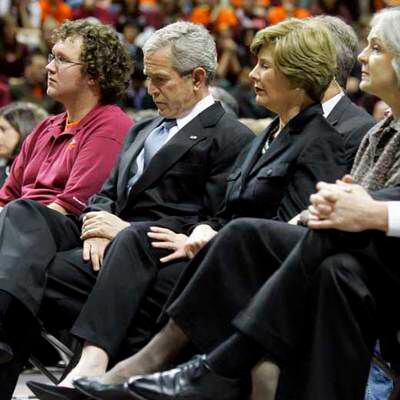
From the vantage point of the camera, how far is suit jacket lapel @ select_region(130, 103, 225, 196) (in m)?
4.25

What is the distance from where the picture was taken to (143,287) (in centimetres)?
391

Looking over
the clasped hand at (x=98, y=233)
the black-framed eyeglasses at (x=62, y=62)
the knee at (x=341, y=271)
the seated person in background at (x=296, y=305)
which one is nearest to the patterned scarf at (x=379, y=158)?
the seated person in background at (x=296, y=305)

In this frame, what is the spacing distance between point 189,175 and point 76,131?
64cm

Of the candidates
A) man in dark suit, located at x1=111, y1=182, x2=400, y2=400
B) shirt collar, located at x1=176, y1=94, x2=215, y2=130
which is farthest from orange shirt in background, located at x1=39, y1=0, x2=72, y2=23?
man in dark suit, located at x1=111, y1=182, x2=400, y2=400

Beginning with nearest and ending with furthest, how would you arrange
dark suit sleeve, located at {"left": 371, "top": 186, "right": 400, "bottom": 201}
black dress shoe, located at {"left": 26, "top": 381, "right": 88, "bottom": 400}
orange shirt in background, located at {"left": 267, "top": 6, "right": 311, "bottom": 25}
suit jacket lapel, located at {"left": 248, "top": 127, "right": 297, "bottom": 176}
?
dark suit sleeve, located at {"left": 371, "top": 186, "right": 400, "bottom": 201} → black dress shoe, located at {"left": 26, "top": 381, "right": 88, "bottom": 400} → suit jacket lapel, located at {"left": 248, "top": 127, "right": 297, "bottom": 176} → orange shirt in background, located at {"left": 267, "top": 6, "right": 311, "bottom": 25}

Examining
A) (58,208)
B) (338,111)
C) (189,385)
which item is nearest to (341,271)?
(189,385)

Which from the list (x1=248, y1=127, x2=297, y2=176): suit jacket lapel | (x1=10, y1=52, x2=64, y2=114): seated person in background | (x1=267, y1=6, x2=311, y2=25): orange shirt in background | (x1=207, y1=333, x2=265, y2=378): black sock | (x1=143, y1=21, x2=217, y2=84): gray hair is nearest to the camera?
(x1=207, y1=333, x2=265, y2=378): black sock

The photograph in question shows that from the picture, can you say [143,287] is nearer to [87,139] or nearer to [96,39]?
[87,139]

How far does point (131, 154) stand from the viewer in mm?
4414

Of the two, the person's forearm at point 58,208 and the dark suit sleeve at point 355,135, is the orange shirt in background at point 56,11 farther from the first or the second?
the dark suit sleeve at point 355,135

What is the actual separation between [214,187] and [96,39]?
91 cm

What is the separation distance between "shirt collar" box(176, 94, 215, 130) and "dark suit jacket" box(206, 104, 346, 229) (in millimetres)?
395

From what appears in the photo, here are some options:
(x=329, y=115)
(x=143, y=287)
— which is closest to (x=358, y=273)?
(x=143, y=287)

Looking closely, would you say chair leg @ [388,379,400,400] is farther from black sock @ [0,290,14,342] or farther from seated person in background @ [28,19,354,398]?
black sock @ [0,290,14,342]
